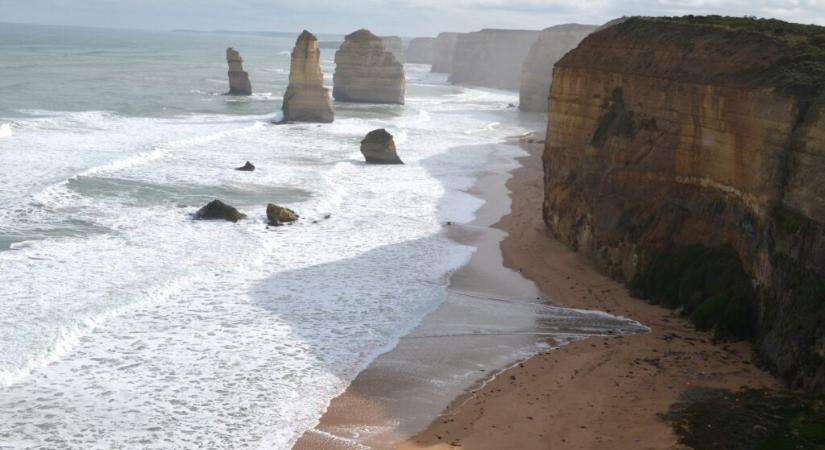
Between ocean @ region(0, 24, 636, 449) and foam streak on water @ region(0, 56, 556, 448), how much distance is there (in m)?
0.05

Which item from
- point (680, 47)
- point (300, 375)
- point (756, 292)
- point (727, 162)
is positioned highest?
point (680, 47)

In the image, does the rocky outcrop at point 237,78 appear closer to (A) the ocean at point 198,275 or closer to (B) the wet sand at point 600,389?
(A) the ocean at point 198,275

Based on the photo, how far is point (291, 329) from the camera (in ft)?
59.0

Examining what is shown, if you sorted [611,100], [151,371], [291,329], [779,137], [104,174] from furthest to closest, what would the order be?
1. [104,174]
2. [611,100]
3. [291,329]
4. [779,137]
5. [151,371]

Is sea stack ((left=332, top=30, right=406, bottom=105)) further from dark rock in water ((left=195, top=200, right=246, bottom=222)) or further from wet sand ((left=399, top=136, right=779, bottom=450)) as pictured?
wet sand ((left=399, top=136, right=779, bottom=450))

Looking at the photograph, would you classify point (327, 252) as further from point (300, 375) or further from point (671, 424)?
point (671, 424)

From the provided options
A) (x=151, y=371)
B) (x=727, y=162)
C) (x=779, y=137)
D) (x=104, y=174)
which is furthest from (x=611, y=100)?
(x=104, y=174)

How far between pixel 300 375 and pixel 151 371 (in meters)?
2.46

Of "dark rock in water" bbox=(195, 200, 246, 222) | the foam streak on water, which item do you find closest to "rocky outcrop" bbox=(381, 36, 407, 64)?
the foam streak on water

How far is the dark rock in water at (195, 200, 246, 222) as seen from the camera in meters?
27.0

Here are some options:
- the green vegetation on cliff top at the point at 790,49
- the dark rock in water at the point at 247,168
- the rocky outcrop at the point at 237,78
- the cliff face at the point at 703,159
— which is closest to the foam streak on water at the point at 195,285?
the dark rock in water at the point at 247,168

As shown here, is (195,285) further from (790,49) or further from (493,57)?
(493,57)

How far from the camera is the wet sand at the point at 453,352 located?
13.9 meters

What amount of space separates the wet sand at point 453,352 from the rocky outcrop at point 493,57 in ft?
342
